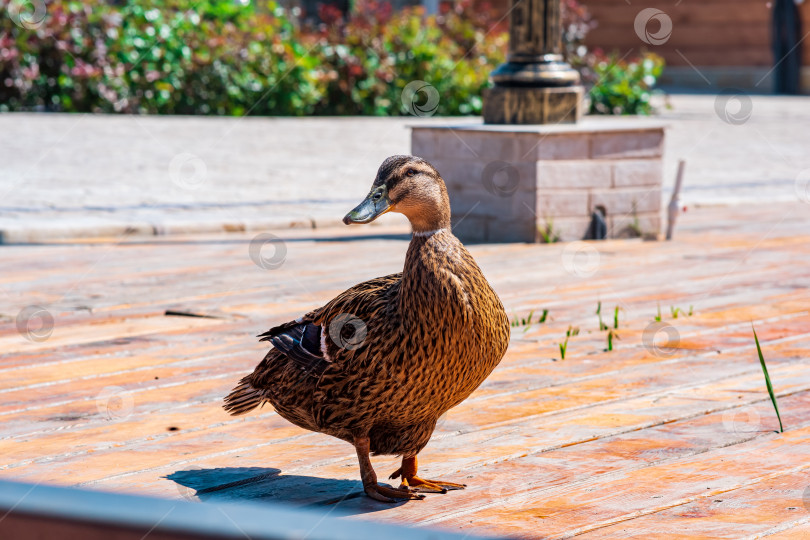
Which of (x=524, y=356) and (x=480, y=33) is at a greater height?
(x=480, y=33)

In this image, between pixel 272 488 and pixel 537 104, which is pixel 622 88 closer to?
pixel 537 104

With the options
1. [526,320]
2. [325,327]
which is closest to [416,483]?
[325,327]

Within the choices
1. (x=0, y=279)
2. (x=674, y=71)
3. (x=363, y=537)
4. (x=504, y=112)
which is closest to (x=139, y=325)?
(x=0, y=279)

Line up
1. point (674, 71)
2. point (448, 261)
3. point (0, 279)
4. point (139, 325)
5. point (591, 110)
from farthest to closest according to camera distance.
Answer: point (674, 71)
point (591, 110)
point (0, 279)
point (139, 325)
point (448, 261)

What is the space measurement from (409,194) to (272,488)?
936mm

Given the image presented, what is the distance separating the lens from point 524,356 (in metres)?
4.89

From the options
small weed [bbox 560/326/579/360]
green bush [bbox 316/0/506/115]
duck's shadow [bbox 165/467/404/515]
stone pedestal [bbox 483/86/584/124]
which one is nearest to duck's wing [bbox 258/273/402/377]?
duck's shadow [bbox 165/467/404/515]

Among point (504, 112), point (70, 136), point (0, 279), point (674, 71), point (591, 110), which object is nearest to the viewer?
point (0, 279)

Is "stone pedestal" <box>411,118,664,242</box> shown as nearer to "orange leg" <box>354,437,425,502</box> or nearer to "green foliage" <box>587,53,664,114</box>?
"orange leg" <box>354,437,425,502</box>

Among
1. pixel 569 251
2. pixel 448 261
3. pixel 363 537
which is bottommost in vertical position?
pixel 569 251

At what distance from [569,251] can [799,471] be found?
15.9 ft

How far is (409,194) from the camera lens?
9.89 ft

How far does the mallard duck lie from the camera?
2855mm

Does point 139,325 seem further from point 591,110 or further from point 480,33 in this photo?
point 480,33
